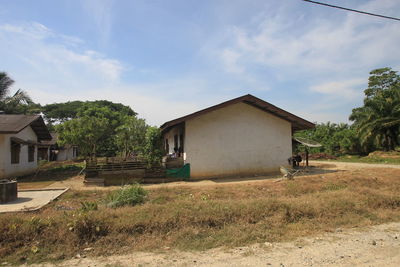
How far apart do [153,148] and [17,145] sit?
31.2 ft

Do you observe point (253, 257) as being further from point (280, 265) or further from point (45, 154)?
point (45, 154)

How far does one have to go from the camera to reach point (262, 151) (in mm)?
15305

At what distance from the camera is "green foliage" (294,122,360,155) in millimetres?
29922

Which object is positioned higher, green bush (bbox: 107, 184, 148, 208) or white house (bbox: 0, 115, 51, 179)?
white house (bbox: 0, 115, 51, 179)

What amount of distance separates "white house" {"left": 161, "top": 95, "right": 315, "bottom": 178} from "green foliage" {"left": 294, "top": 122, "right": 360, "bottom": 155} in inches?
618

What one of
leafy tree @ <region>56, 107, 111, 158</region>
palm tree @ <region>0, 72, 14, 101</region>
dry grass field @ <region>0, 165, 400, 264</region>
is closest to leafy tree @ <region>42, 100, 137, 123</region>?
palm tree @ <region>0, 72, 14, 101</region>

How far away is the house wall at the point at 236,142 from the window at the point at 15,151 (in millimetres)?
11108

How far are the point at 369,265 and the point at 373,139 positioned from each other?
27.9 metres

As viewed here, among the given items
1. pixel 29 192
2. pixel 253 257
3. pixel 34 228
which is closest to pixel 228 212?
pixel 253 257

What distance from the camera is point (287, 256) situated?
4012 millimetres

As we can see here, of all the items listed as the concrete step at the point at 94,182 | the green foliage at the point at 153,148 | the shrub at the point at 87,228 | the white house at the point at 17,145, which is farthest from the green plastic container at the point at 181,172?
the white house at the point at 17,145

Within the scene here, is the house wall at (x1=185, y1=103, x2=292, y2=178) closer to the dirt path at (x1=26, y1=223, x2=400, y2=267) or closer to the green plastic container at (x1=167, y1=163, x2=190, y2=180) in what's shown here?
the green plastic container at (x1=167, y1=163, x2=190, y2=180)

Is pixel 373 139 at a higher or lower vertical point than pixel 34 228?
higher

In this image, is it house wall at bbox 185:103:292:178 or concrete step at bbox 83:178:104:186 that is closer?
concrete step at bbox 83:178:104:186
